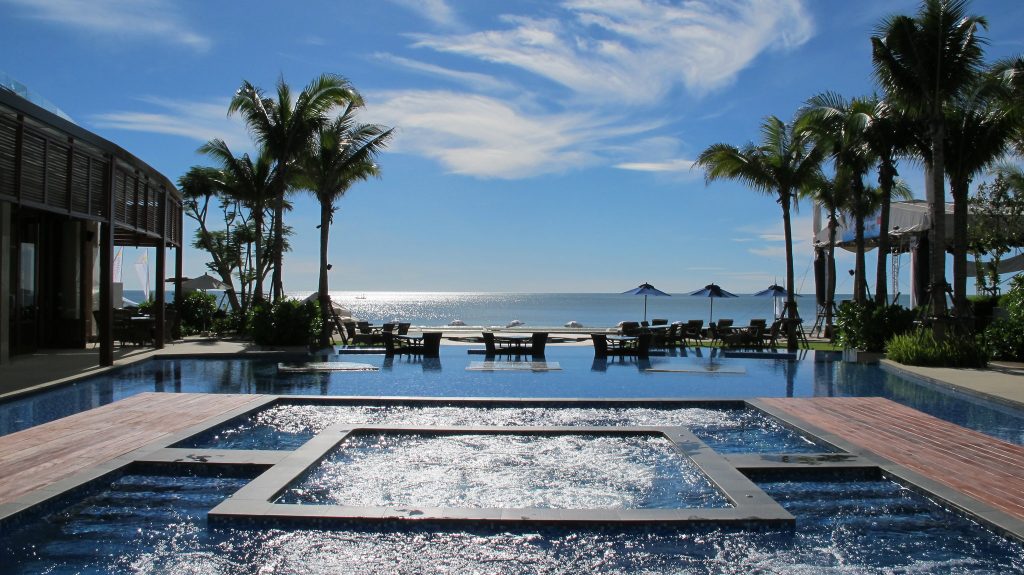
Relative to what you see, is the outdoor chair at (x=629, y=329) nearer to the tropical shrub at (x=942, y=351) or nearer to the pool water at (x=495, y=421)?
the tropical shrub at (x=942, y=351)

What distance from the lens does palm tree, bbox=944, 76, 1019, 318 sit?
16969 millimetres

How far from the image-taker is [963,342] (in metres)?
15.5

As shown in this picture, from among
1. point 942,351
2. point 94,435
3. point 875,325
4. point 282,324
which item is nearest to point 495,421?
point 94,435

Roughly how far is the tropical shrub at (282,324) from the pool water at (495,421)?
896cm

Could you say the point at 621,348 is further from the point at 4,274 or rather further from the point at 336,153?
the point at 4,274

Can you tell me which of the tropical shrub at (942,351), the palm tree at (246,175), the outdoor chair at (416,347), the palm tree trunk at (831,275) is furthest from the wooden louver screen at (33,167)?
the palm tree trunk at (831,275)

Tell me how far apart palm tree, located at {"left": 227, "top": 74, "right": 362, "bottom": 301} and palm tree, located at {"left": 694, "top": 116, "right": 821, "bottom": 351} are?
Answer: 10661mm

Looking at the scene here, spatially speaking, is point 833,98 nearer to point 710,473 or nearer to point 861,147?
point 861,147

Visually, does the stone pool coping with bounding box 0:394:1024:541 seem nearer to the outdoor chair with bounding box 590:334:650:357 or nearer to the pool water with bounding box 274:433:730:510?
the pool water with bounding box 274:433:730:510

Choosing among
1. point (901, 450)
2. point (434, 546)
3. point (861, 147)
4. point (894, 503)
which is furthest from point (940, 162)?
point (434, 546)

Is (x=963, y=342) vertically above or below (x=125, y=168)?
below

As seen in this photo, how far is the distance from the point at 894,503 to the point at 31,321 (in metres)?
17.2

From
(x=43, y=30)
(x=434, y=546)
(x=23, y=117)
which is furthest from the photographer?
(x=43, y=30)

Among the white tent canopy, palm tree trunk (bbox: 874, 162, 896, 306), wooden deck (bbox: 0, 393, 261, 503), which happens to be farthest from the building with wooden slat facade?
the white tent canopy
